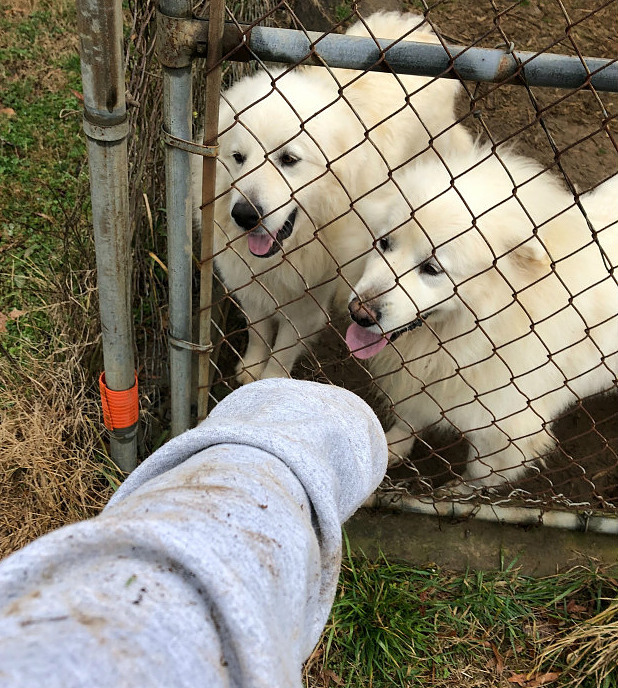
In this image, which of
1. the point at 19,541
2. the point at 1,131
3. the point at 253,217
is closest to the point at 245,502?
the point at 19,541

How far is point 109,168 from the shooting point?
1382 mm

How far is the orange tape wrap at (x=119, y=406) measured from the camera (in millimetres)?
1820

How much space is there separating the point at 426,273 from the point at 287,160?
748mm

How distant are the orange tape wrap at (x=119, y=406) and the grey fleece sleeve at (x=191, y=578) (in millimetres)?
1029

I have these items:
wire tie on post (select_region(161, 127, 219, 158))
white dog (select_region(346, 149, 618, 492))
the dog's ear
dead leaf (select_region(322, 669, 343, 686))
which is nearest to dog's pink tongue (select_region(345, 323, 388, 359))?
white dog (select_region(346, 149, 618, 492))

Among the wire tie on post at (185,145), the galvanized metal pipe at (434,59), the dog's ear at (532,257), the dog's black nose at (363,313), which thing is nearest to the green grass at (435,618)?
the dog's black nose at (363,313)

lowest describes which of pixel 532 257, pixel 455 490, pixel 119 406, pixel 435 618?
pixel 435 618

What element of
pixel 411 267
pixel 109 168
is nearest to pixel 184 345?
pixel 109 168

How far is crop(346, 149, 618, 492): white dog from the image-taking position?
1887mm

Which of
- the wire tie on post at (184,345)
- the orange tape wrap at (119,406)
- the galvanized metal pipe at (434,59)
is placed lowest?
the orange tape wrap at (119,406)

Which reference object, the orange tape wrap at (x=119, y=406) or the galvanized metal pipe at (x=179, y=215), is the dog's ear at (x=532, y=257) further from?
the orange tape wrap at (x=119, y=406)

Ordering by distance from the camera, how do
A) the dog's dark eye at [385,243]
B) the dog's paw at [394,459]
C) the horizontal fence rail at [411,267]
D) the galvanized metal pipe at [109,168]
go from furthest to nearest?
the dog's paw at [394,459] → the dog's dark eye at [385,243] → the horizontal fence rail at [411,267] → the galvanized metal pipe at [109,168]

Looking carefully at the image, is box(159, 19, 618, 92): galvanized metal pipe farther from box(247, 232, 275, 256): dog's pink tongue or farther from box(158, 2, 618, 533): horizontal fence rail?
box(247, 232, 275, 256): dog's pink tongue

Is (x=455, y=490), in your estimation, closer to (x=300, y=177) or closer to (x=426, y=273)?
(x=426, y=273)
